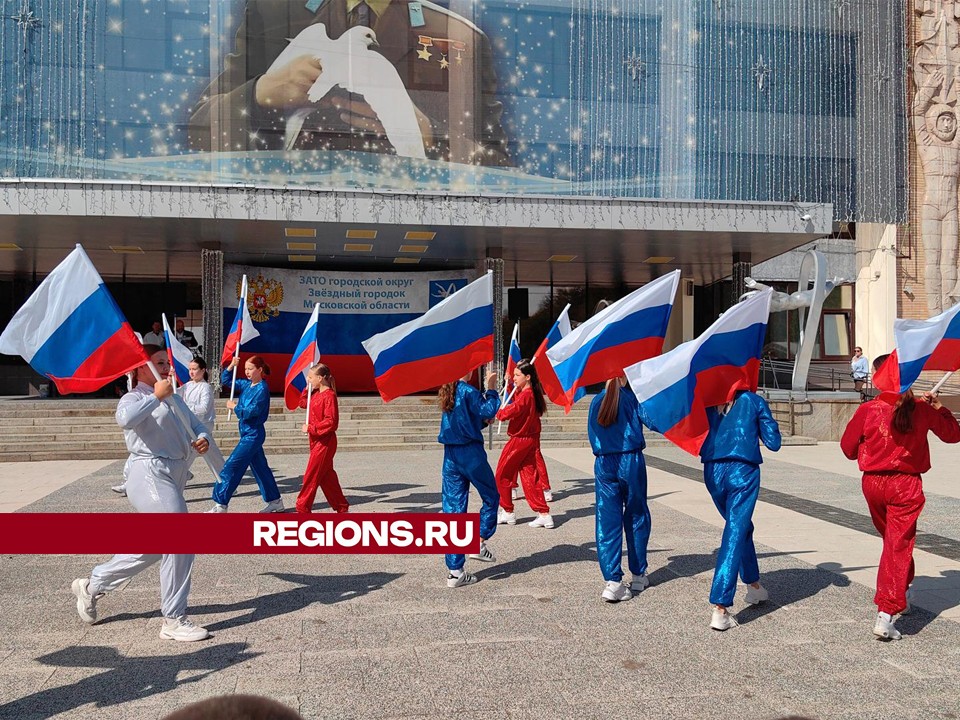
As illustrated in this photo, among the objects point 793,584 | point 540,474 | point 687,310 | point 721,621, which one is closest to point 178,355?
point 540,474

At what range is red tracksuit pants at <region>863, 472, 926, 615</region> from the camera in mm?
5281

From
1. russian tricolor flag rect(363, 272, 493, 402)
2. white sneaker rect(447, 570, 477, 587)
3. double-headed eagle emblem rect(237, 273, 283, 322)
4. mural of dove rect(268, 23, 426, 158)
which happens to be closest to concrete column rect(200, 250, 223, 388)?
double-headed eagle emblem rect(237, 273, 283, 322)

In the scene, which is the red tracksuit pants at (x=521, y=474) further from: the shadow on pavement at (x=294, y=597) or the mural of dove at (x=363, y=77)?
the mural of dove at (x=363, y=77)

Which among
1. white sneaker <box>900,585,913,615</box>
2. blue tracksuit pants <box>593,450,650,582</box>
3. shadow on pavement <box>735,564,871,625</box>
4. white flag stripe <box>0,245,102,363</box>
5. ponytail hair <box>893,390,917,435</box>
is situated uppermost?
white flag stripe <box>0,245,102,363</box>

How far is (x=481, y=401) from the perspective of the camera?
6816mm

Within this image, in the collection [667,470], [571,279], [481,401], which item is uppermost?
[571,279]

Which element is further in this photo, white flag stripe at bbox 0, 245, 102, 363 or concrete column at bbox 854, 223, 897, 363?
concrete column at bbox 854, 223, 897, 363

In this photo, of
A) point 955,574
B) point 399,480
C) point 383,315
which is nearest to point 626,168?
point 383,315

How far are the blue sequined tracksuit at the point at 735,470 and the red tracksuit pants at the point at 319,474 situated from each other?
4.53m

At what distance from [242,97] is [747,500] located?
69.1ft

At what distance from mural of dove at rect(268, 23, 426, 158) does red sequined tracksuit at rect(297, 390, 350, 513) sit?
1600 cm

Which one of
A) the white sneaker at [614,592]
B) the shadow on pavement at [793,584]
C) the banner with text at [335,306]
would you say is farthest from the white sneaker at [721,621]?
the banner with text at [335,306]

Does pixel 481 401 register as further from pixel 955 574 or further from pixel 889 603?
pixel 955 574

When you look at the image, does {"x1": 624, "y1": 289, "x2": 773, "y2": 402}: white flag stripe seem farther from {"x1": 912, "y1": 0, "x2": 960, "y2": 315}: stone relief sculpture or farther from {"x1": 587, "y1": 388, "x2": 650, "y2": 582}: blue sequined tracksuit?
{"x1": 912, "y1": 0, "x2": 960, "y2": 315}: stone relief sculpture
